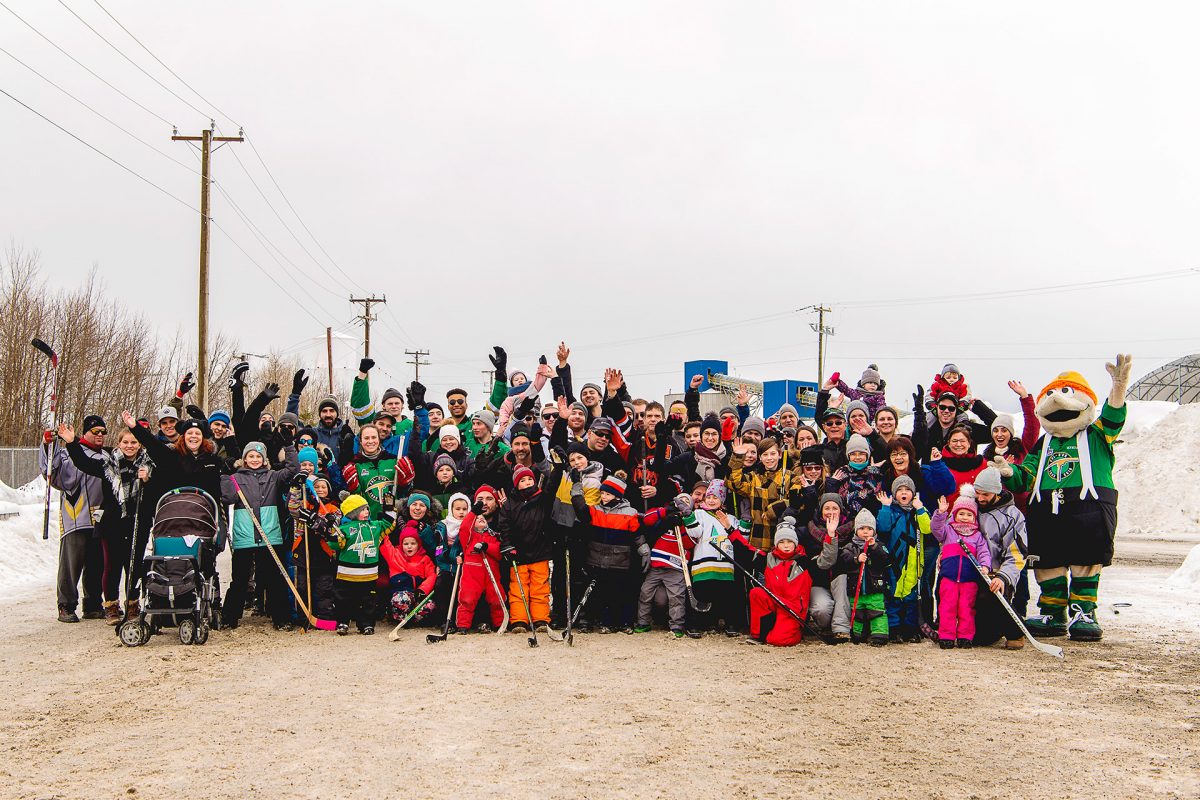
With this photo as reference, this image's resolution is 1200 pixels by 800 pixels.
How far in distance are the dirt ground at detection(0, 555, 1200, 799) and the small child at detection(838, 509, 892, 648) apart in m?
0.32

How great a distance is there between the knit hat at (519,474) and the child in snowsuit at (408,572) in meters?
1.04

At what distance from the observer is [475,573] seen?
8.18 m

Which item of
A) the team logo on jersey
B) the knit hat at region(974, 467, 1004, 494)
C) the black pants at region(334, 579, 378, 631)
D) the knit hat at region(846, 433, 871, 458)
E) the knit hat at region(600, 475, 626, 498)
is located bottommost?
the black pants at region(334, 579, 378, 631)

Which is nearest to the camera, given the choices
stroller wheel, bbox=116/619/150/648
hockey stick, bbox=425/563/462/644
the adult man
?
stroller wheel, bbox=116/619/150/648

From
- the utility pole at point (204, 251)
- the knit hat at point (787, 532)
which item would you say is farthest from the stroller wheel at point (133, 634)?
the utility pole at point (204, 251)

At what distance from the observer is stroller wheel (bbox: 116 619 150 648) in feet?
24.2

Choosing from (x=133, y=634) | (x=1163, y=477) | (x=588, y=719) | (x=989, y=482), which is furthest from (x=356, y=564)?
(x=1163, y=477)

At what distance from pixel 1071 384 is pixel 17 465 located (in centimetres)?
2439

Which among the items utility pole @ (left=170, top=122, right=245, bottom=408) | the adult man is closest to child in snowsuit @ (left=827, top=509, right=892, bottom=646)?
the adult man

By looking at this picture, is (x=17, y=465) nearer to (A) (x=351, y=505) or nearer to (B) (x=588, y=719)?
(A) (x=351, y=505)

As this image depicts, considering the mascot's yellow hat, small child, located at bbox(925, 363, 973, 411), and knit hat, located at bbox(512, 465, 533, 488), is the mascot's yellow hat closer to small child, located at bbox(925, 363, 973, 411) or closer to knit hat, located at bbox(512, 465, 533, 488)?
small child, located at bbox(925, 363, 973, 411)

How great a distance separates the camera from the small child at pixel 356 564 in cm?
820

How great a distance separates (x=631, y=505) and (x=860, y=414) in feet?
7.60

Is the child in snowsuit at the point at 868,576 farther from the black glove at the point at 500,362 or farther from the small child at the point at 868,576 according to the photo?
the black glove at the point at 500,362
